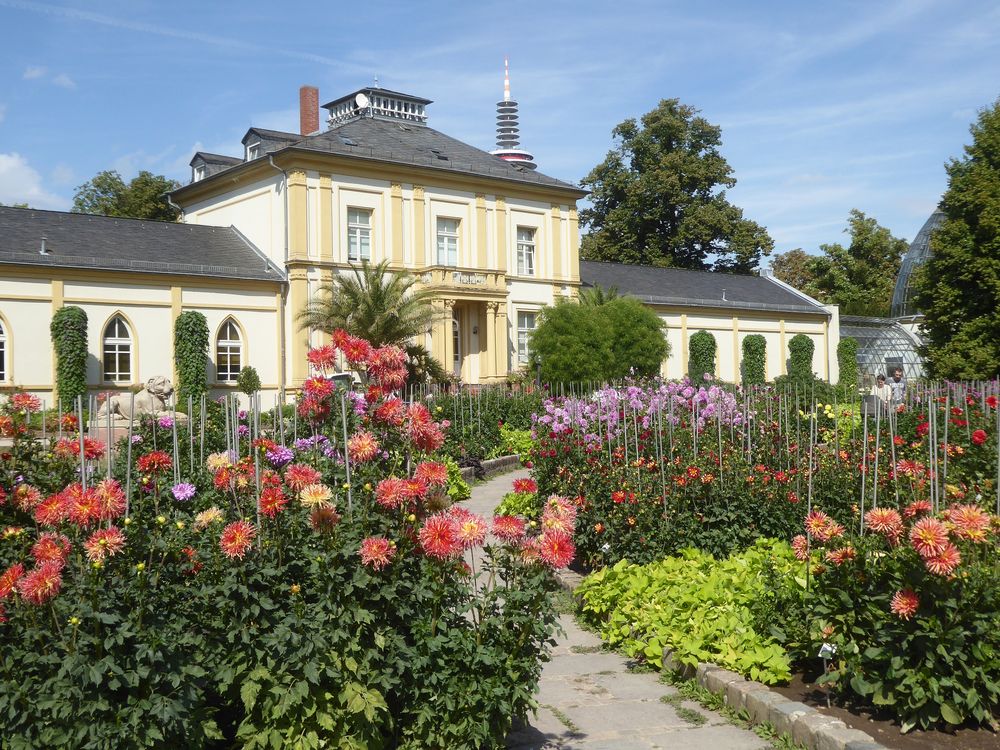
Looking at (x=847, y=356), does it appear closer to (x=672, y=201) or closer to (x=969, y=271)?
(x=672, y=201)

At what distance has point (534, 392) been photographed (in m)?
23.2

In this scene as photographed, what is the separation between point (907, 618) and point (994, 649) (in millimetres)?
492

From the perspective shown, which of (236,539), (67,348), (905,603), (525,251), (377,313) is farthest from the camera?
(525,251)

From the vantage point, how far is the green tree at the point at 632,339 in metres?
31.8

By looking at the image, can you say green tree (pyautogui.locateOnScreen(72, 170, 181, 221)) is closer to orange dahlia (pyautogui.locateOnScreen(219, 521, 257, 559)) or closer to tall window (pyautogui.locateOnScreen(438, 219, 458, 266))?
tall window (pyautogui.locateOnScreen(438, 219, 458, 266))

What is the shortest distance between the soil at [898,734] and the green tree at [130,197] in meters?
43.3

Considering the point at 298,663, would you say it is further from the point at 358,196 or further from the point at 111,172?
the point at 111,172

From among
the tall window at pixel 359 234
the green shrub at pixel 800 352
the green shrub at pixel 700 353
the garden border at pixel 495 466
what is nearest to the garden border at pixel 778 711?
the garden border at pixel 495 466

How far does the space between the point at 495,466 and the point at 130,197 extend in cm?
3331

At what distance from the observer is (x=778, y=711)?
210 inches

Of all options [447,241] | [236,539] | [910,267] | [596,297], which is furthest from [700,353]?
[236,539]

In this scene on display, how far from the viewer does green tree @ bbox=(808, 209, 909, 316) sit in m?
55.7

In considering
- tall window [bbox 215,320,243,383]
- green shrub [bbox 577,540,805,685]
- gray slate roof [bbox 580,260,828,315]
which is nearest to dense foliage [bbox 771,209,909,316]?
gray slate roof [bbox 580,260,828,315]

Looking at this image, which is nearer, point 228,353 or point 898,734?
point 898,734
